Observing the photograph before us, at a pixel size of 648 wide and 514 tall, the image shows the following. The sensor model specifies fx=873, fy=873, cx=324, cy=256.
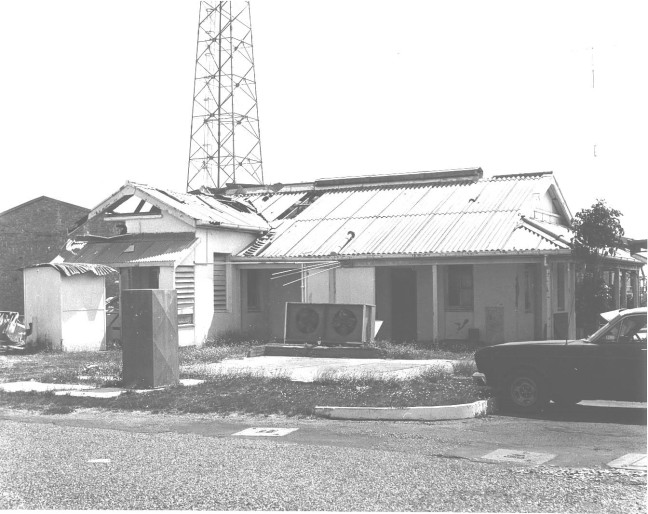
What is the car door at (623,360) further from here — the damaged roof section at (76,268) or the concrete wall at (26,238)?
the concrete wall at (26,238)

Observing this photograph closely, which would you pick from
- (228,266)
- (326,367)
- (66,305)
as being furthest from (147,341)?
(228,266)

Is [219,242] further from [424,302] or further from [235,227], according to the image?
[424,302]

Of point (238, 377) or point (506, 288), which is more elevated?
point (506, 288)

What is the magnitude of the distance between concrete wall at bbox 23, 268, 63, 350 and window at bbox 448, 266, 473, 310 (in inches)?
412

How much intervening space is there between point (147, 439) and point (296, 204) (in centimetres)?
2008

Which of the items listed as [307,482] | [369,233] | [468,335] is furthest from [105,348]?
[307,482]

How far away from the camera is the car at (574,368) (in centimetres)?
1103

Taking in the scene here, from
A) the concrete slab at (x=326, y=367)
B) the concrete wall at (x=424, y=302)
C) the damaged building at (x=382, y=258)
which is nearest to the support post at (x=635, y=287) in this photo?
the damaged building at (x=382, y=258)

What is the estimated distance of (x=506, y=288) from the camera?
23.4m

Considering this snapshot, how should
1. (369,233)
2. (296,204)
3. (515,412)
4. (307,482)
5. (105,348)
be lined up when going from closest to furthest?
(307,482) < (515,412) < (105,348) < (369,233) < (296,204)

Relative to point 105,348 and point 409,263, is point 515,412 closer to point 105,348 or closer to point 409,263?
point 409,263

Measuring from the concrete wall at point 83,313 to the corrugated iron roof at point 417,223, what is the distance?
4898mm

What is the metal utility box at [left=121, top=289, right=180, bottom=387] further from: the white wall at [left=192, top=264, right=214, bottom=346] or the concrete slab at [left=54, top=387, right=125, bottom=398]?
the white wall at [left=192, top=264, right=214, bottom=346]

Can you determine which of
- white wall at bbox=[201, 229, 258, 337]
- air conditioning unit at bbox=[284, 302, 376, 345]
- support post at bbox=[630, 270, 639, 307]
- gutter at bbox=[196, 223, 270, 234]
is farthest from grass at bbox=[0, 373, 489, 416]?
support post at bbox=[630, 270, 639, 307]
